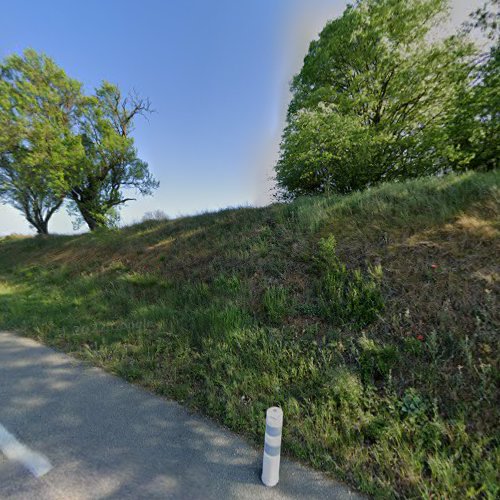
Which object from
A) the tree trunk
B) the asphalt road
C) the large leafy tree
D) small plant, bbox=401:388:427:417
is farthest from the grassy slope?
the tree trunk

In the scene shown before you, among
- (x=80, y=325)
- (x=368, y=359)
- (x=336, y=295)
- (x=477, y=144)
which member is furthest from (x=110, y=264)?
(x=477, y=144)

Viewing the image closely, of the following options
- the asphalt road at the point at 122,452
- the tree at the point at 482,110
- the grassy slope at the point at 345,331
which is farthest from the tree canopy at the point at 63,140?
the tree at the point at 482,110

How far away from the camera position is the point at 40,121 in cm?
1131

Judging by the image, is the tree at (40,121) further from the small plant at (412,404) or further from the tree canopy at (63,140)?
the small plant at (412,404)

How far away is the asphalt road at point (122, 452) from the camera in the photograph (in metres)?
1.90

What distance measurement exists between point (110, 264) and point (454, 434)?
10.1m

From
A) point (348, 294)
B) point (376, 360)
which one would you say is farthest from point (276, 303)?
point (376, 360)

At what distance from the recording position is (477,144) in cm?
841

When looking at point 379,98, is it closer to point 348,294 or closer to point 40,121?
point 348,294

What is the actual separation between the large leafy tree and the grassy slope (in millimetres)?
4052

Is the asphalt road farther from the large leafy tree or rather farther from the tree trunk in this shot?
the tree trunk

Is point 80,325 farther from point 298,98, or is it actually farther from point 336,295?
point 298,98

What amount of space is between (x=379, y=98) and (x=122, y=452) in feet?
44.8

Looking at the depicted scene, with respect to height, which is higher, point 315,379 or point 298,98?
point 298,98
